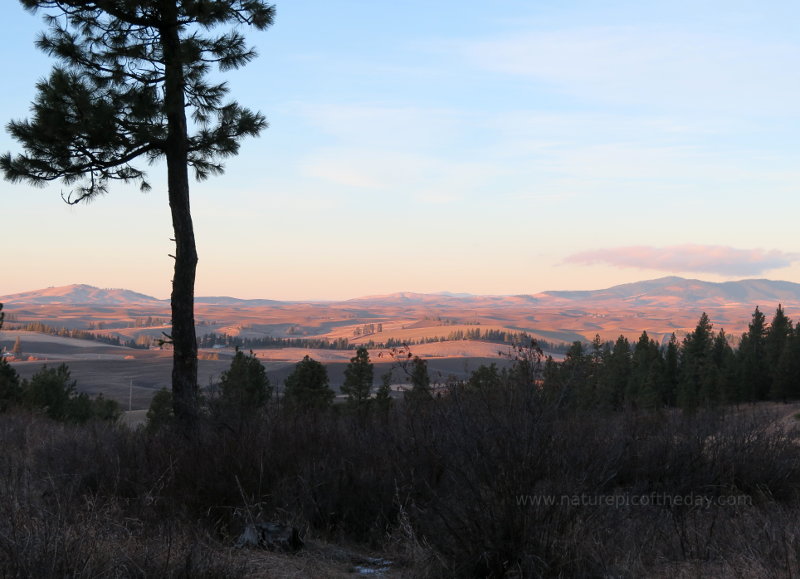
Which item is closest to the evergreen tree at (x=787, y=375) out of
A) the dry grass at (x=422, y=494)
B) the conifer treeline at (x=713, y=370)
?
the conifer treeline at (x=713, y=370)

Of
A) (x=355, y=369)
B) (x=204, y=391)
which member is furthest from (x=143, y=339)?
(x=204, y=391)

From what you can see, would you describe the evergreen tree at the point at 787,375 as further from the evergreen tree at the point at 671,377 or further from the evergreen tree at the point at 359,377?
the evergreen tree at the point at 359,377

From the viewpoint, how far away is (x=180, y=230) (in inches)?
383

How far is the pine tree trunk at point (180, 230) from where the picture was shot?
927cm

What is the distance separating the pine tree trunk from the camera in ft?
30.4

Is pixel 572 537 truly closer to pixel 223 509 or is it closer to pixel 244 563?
pixel 244 563

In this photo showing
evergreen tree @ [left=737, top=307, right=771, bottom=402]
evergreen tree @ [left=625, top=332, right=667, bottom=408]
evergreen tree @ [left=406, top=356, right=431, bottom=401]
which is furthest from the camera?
evergreen tree @ [left=737, top=307, right=771, bottom=402]

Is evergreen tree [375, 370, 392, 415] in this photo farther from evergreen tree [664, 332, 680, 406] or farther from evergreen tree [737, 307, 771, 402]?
evergreen tree [737, 307, 771, 402]

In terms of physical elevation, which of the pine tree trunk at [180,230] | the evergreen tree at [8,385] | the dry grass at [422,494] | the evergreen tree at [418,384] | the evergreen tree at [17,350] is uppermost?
the pine tree trunk at [180,230]

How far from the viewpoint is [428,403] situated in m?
7.49

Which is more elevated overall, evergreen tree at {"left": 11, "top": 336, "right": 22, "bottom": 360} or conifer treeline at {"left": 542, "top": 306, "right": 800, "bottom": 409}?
conifer treeline at {"left": 542, "top": 306, "right": 800, "bottom": 409}

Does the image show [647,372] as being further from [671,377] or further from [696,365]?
[696,365]

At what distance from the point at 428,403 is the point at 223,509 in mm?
2357

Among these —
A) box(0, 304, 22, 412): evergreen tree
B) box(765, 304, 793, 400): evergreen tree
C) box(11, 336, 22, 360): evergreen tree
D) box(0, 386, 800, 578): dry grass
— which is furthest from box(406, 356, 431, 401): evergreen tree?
box(11, 336, 22, 360): evergreen tree
